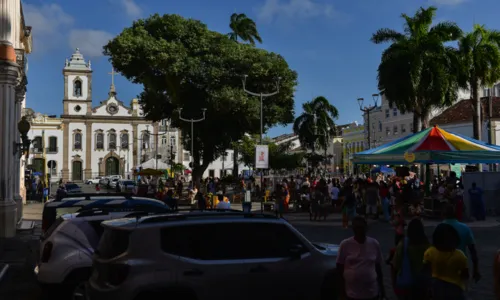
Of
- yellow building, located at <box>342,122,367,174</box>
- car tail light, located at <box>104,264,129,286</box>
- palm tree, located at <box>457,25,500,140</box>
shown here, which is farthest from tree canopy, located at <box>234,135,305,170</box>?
car tail light, located at <box>104,264,129,286</box>

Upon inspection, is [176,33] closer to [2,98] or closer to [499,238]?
[2,98]

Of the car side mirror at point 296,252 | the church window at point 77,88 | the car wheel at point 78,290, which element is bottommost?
the car wheel at point 78,290

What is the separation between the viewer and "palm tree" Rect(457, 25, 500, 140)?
1375 inches

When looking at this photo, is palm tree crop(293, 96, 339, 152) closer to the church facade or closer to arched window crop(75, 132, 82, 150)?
the church facade

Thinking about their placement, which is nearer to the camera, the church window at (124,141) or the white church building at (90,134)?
the white church building at (90,134)

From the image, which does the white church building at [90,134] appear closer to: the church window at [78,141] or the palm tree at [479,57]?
the church window at [78,141]

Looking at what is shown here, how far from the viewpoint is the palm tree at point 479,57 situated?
34938mm

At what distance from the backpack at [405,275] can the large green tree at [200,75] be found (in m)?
32.5

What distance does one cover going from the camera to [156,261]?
5.62 meters

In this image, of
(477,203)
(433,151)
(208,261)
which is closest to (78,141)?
(433,151)

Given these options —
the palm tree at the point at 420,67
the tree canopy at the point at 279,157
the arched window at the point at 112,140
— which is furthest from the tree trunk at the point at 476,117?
the arched window at the point at 112,140

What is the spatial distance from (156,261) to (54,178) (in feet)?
274

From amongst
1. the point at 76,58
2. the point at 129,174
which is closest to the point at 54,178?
the point at 129,174

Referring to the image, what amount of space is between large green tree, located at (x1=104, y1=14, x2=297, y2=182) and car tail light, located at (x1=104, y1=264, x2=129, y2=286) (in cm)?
3282
